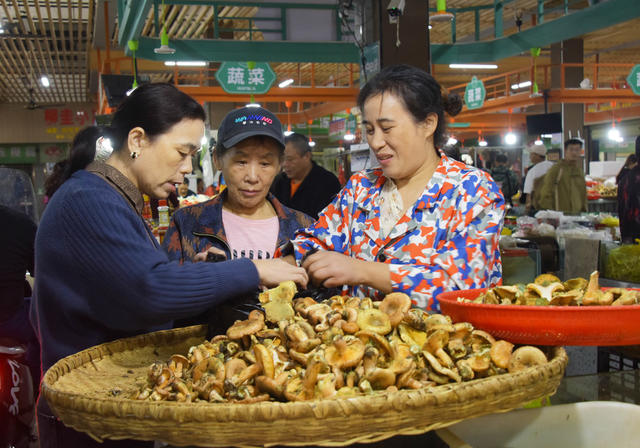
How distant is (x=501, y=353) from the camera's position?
126 cm

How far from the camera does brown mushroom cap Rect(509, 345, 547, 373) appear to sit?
50.0 inches

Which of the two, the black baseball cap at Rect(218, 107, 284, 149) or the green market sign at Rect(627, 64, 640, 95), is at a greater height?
the green market sign at Rect(627, 64, 640, 95)

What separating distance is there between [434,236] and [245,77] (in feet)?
30.7

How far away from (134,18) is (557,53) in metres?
13.2

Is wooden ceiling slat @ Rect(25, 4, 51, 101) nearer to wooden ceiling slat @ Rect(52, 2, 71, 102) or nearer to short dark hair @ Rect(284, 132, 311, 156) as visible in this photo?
wooden ceiling slat @ Rect(52, 2, 71, 102)

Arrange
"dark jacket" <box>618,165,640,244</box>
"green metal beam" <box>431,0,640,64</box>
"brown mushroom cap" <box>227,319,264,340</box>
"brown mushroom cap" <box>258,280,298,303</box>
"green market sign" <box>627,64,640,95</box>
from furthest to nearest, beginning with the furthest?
1. "green market sign" <box>627,64,640,95</box>
2. "green metal beam" <box>431,0,640,64</box>
3. "dark jacket" <box>618,165,640,244</box>
4. "brown mushroom cap" <box>258,280,298,303</box>
5. "brown mushroom cap" <box>227,319,264,340</box>

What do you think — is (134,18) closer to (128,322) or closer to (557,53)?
(128,322)

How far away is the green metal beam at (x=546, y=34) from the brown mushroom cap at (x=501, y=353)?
319 inches

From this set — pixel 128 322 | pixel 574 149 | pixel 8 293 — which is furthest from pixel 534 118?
pixel 128 322

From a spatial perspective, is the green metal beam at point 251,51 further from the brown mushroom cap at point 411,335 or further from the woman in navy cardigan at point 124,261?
the brown mushroom cap at point 411,335

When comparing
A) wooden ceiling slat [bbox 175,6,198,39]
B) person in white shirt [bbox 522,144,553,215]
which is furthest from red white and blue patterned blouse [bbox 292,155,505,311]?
wooden ceiling slat [bbox 175,6,198,39]

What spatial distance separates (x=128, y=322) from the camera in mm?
1559

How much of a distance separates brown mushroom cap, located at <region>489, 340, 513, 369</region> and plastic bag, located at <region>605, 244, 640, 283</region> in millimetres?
2723

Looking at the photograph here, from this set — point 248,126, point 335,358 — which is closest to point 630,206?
point 248,126
